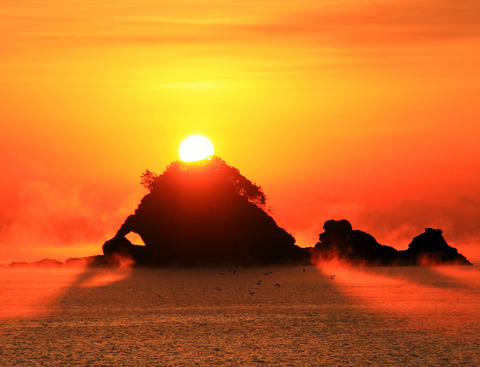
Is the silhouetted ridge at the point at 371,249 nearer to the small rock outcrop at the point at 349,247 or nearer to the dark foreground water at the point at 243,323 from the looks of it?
the small rock outcrop at the point at 349,247

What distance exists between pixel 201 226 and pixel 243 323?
173 ft

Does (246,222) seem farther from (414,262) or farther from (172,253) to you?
(414,262)

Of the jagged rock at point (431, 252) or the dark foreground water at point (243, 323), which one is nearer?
the dark foreground water at point (243, 323)

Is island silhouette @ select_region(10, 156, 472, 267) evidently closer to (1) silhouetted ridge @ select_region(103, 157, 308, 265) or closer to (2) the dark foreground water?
(1) silhouetted ridge @ select_region(103, 157, 308, 265)

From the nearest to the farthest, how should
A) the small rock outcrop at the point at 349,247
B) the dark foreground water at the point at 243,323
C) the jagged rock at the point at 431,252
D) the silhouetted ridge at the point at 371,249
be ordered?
the dark foreground water at the point at 243,323 → the small rock outcrop at the point at 349,247 → the silhouetted ridge at the point at 371,249 → the jagged rock at the point at 431,252

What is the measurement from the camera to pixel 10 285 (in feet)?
250

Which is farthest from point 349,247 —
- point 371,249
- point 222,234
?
point 222,234

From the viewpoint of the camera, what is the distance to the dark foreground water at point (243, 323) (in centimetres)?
2872

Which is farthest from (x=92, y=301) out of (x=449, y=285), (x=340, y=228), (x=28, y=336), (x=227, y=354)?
(x=340, y=228)

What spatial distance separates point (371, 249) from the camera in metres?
94.2

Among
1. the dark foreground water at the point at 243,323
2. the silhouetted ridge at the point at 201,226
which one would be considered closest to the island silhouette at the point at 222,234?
the silhouetted ridge at the point at 201,226

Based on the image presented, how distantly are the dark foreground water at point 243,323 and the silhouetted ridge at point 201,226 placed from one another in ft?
60.9

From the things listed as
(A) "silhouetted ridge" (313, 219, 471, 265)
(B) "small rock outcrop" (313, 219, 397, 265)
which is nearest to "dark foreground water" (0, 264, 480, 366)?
(B) "small rock outcrop" (313, 219, 397, 265)

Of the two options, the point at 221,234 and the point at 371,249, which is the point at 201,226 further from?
the point at 371,249
